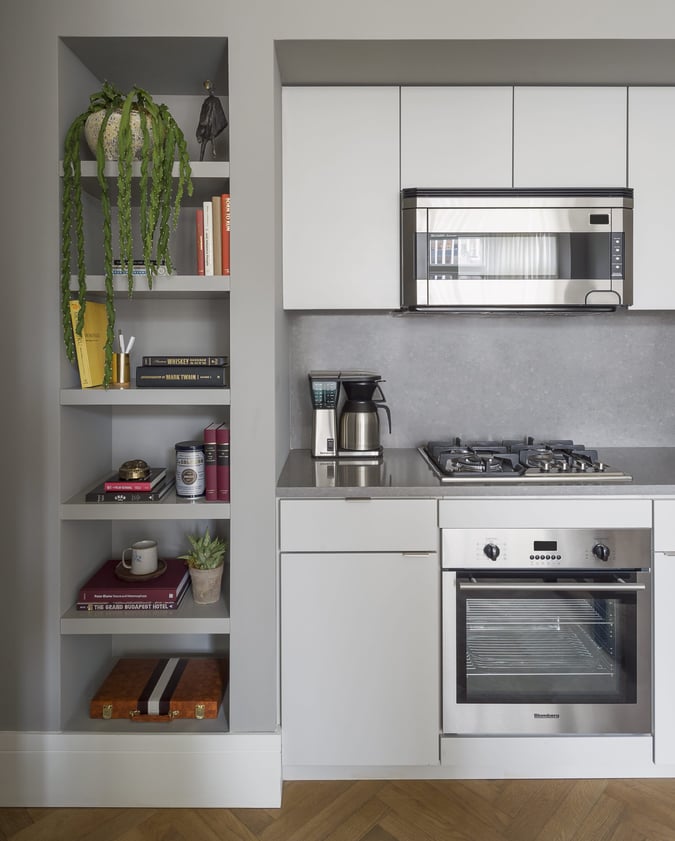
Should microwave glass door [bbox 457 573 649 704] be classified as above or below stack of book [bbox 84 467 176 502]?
below

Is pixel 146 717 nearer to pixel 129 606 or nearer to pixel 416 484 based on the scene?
pixel 129 606

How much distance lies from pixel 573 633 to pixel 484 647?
0.91 ft

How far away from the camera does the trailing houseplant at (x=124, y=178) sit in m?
1.80

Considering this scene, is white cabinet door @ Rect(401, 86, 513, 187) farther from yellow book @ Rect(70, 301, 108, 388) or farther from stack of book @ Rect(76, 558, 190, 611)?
stack of book @ Rect(76, 558, 190, 611)

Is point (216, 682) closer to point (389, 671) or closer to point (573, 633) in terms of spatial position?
point (389, 671)

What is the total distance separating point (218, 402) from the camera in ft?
6.27

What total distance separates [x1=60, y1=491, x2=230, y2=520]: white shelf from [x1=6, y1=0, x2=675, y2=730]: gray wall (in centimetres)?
6

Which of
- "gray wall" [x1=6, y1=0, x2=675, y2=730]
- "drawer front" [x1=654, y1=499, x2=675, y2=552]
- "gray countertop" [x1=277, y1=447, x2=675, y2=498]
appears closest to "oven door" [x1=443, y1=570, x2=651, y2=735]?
"drawer front" [x1=654, y1=499, x2=675, y2=552]

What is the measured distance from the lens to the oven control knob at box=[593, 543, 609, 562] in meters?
1.94

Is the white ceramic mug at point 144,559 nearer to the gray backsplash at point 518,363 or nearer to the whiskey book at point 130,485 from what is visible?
the whiskey book at point 130,485

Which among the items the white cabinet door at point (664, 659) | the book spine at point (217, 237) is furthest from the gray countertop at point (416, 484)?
the book spine at point (217, 237)

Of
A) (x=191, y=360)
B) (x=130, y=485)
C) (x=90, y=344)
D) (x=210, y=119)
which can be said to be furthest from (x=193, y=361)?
(x=210, y=119)

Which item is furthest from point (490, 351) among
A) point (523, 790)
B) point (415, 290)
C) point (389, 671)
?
point (523, 790)

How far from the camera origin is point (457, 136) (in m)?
2.21
